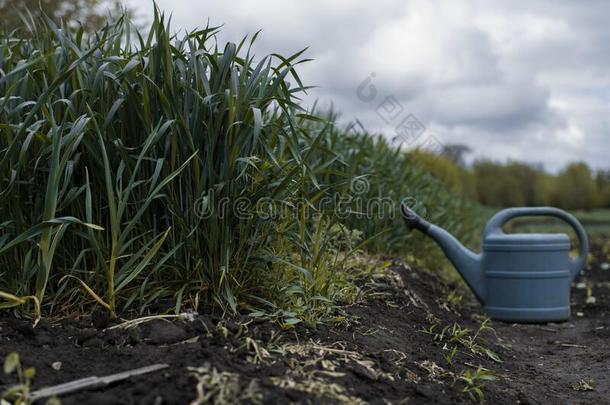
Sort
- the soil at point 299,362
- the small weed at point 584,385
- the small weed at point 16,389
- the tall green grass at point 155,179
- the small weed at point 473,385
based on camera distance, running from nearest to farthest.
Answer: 1. the small weed at point 16,389
2. the soil at point 299,362
3. the small weed at point 473,385
4. the tall green grass at point 155,179
5. the small weed at point 584,385

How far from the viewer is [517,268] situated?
367 centimetres

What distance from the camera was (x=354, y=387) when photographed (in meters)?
1.67

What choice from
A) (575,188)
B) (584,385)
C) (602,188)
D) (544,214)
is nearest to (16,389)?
(584,385)

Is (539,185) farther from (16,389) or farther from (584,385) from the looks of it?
(16,389)

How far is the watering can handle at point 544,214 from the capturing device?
360 cm

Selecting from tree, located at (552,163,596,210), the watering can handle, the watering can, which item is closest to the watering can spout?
the watering can

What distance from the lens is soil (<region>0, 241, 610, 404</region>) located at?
5.00 feet

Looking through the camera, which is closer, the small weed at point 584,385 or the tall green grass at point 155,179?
the tall green grass at point 155,179

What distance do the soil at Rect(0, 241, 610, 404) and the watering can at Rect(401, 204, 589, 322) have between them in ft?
2.70

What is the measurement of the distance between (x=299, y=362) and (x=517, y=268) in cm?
225

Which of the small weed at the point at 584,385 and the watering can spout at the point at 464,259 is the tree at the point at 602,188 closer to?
the watering can spout at the point at 464,259

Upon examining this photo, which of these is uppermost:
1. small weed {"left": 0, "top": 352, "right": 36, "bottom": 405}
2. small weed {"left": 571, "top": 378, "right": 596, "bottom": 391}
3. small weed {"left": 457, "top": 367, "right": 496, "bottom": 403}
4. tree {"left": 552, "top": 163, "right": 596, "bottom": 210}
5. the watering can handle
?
tree {"left": 552, "top": 163, "right": 596, "bottom": 210}

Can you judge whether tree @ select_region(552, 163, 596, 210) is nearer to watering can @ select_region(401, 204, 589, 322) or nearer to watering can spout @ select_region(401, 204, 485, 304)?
watering can @ select_region(401, 204, 589, 322)

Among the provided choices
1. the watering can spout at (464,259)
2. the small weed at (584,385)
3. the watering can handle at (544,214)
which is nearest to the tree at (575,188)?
the watering can handle at (544,214)
